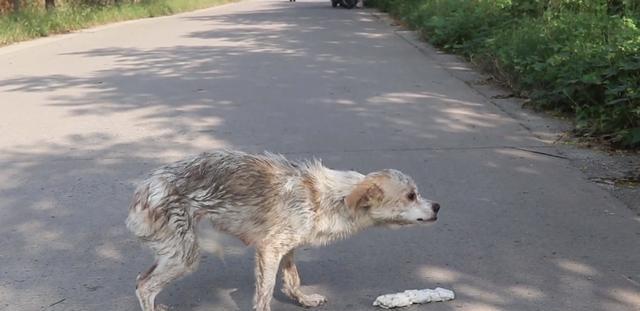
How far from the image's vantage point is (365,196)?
4250 millimetres

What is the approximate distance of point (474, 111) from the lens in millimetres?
9883

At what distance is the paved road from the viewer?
15.8 feet

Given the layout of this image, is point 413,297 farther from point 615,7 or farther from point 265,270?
point 615,7

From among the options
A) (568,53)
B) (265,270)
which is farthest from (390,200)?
(568,53)

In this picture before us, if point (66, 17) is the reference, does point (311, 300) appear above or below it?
below

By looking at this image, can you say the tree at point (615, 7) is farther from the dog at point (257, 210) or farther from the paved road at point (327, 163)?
the dog at point (257, 210)

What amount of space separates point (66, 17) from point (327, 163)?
18.5 metres

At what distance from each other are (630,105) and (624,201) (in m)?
1.92

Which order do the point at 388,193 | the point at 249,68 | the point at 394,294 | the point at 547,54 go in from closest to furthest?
the point at 388,193, the point at 394,294, the point at 547,54, the point at 249,68

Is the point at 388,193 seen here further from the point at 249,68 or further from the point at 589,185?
the point at 249,68

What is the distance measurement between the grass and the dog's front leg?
1635 centimetres

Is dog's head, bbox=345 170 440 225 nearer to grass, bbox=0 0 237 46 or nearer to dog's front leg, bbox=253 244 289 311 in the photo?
dog's front leg, bbox=253 244 289 311

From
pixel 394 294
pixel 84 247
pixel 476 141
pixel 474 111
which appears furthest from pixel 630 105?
pixel 84 247

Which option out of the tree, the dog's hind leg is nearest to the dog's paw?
the dog's hind leg
